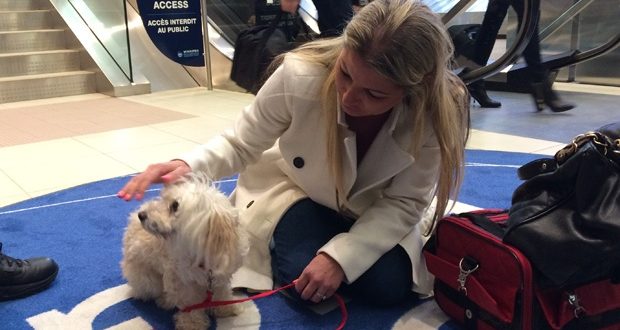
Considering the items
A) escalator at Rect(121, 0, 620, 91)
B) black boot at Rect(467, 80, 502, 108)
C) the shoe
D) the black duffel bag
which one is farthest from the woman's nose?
black boot at Rect(467, 80, 502, 108)

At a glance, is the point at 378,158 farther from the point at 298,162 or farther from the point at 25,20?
the point at 25,20

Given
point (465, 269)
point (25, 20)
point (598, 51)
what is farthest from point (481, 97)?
point (25, 20)

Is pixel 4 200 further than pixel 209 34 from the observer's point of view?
No

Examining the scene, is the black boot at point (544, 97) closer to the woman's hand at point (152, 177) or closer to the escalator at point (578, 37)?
the escalator at point (578, 37)

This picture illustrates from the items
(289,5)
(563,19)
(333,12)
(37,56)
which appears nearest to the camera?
(333,12)

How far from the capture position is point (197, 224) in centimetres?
133

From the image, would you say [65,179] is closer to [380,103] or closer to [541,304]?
[380,103]

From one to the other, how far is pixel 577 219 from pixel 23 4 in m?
7.04

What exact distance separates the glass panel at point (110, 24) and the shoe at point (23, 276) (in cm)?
451

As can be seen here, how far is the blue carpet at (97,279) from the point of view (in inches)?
63.4

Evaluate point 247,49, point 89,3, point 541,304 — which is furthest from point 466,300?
point 89,3

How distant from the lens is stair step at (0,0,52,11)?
6578 mm

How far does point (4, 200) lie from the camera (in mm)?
2645

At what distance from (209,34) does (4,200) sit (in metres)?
4.15
